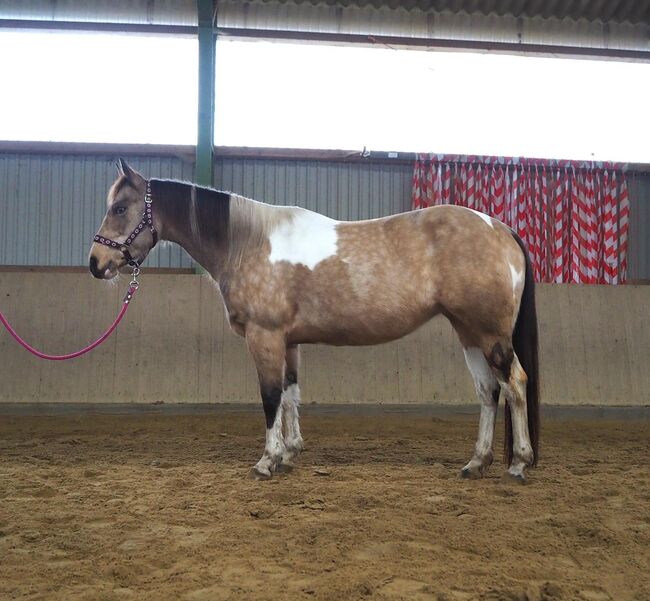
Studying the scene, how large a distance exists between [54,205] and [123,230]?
451 cm

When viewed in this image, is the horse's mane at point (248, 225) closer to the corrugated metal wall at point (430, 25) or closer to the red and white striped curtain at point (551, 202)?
the red and white striped curtain at point (551, 202)

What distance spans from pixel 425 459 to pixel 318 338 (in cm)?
125

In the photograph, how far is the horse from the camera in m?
3.54

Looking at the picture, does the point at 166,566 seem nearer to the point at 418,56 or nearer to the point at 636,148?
the point at 418,56

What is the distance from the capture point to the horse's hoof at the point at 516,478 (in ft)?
10.9

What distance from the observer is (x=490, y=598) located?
1.74 meters

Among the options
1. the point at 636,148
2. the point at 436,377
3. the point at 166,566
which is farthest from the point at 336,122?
the point at 166,566

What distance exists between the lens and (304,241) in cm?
382

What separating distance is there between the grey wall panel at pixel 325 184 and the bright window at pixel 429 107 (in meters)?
0.29

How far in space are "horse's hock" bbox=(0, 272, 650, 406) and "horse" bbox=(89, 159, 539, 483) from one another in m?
2.28

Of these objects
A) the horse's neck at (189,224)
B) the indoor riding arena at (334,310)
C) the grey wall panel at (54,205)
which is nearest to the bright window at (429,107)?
the indoor riding arena at (334,310)

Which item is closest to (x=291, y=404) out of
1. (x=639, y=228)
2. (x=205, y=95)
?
(x=205, y=95)

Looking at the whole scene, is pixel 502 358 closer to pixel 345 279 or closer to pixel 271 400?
pixel 345 279

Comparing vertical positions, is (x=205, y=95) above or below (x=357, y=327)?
above
